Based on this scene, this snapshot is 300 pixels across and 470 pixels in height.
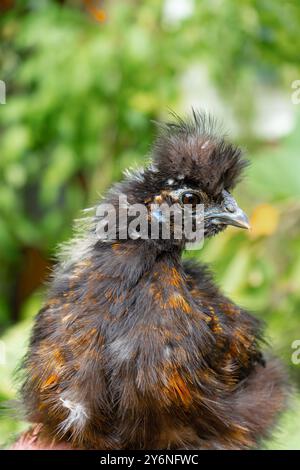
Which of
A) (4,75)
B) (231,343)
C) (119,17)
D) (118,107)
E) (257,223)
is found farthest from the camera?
(4,75)

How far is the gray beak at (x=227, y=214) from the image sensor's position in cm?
183

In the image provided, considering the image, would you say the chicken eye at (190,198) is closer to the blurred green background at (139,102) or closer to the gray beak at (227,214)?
the gray beak at (227,214)

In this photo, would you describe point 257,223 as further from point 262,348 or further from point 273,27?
point 262,348

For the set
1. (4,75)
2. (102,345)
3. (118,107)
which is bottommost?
(102,345)

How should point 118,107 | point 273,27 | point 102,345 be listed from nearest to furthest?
point 102,345 < point 273,27 < point 118,107

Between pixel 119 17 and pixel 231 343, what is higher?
pixel 119 17

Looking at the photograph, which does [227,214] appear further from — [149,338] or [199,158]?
[149,338]

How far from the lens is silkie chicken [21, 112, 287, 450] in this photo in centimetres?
171

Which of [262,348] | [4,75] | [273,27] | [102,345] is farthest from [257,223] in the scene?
[4,75]

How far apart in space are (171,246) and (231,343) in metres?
0.31

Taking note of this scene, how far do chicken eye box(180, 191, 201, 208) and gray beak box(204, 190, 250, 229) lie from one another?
0.04 m

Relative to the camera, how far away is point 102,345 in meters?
1.73

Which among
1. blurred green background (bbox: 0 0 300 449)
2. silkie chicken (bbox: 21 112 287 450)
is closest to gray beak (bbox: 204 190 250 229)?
silkie chicken (bbox: 21 112 287 450)

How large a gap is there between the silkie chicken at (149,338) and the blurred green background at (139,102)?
1256 mm
